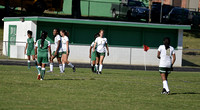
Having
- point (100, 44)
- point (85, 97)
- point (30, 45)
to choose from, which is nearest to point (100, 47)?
point (100, 44)

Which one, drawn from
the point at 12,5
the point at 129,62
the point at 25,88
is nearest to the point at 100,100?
the point at 25,88

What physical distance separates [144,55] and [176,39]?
132 inches

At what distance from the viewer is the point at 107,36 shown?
38250 millimetres

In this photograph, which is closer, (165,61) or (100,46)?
(165,61)

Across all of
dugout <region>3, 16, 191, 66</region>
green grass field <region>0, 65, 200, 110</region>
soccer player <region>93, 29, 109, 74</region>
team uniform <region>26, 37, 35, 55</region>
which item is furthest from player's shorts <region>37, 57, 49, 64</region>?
dugout <region>3, 16, 191, 66</region>

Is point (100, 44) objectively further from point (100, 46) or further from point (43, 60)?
point (43, 60)

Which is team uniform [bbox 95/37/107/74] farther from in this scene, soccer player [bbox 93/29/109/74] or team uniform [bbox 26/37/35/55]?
team uniform [bbox 26/37/35/55]

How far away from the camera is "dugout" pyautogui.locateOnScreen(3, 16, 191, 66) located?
36438mm

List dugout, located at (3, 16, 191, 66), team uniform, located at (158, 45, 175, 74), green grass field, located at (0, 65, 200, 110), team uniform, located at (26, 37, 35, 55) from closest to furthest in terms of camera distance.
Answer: green grass field, located at (0, 65, 200, 110)
team uniform, located at (158, 45, 175, 74)
team uniform, located at (26, 37, 35, 55)
dugout, located at (3, 16, 191, 66)

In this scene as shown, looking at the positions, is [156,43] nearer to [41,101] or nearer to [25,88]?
[25,88]

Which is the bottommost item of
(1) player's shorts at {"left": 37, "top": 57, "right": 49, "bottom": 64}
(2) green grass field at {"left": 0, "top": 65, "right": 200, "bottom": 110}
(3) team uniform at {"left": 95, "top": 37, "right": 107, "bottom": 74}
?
(2) green grass field at {"left": 0, "top": 65, "right": 200, "bottom": 110}

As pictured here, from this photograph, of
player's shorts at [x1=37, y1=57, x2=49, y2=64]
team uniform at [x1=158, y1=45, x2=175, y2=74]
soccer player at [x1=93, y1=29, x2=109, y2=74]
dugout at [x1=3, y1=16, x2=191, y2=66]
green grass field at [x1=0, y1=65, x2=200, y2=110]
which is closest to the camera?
green grass field at [x1=0, y1=65, x2=200, y2=110]

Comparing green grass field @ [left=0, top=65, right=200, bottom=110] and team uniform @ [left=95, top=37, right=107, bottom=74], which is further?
team uniform @ [left=95, top=37, right=107, bottom=74]

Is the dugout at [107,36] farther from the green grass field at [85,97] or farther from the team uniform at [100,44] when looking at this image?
the green grass field at [85,97]
